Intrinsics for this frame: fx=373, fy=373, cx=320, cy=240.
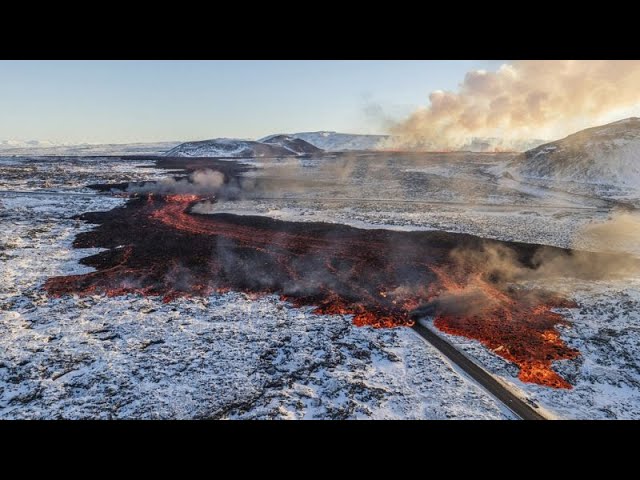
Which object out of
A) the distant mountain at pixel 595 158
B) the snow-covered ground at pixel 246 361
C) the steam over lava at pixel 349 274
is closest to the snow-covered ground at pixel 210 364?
the snow-covered ground at pixel 246 361

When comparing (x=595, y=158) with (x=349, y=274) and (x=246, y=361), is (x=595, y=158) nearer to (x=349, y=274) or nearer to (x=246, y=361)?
(x=349, y=274)

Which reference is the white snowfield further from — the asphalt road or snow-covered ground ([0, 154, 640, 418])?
the asphalt road

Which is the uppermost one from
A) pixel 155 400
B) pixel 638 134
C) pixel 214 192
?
pixel 638 134

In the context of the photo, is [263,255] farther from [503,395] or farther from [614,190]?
[614,190]

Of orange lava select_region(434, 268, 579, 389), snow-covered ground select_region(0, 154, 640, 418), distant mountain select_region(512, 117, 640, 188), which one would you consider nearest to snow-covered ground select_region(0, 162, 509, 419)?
snow-covered ground select_region(0, 154, 640, 418)

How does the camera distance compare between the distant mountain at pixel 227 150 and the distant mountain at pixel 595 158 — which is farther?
the distant mountain at pixel 227 150

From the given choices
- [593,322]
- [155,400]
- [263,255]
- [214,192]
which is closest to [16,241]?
[263,255]

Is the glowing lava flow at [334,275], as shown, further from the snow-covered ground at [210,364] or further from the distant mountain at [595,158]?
the distant mountain at [595,158]
